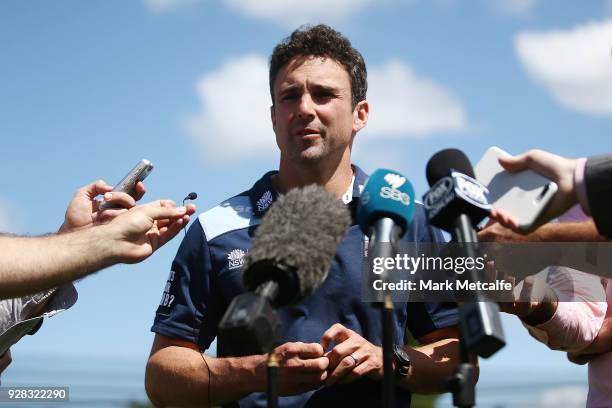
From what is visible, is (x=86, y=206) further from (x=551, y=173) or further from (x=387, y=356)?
(x=551, y=173)

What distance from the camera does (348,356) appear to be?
13.6 feet

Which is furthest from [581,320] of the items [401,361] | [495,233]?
[495,233]

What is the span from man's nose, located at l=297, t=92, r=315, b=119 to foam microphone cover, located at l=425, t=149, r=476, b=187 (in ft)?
5.78

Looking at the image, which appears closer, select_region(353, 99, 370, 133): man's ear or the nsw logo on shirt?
the nsw logo on shirt

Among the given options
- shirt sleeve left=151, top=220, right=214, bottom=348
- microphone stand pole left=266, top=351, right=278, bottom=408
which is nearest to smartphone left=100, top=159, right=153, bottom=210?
shirt sleeve left=151, top=220, right=214, bottom=348

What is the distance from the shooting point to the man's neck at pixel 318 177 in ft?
Answer: 16.1

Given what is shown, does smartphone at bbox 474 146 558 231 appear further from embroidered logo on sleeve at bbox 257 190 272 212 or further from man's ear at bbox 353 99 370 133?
man's ear at bbox 353 99 370 133

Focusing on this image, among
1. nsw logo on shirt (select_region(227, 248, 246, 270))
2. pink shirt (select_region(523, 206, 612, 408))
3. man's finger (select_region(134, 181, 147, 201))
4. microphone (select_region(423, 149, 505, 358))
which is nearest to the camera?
microphone (select_region(423, 149, 505, 358))

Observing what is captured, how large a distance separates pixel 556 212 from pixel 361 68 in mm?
2518

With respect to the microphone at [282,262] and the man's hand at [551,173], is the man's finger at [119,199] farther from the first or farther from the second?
the man's hand at [551,173]

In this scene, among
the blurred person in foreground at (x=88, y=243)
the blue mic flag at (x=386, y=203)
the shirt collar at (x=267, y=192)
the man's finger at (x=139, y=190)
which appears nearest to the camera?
the blue mic flag at (x=386, y=203)

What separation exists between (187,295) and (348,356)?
1.00 meters

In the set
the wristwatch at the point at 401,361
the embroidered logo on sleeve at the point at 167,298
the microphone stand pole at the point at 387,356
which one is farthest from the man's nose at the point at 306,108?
the microphone stand pole at the point at 387,356

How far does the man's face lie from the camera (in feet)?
16.0
